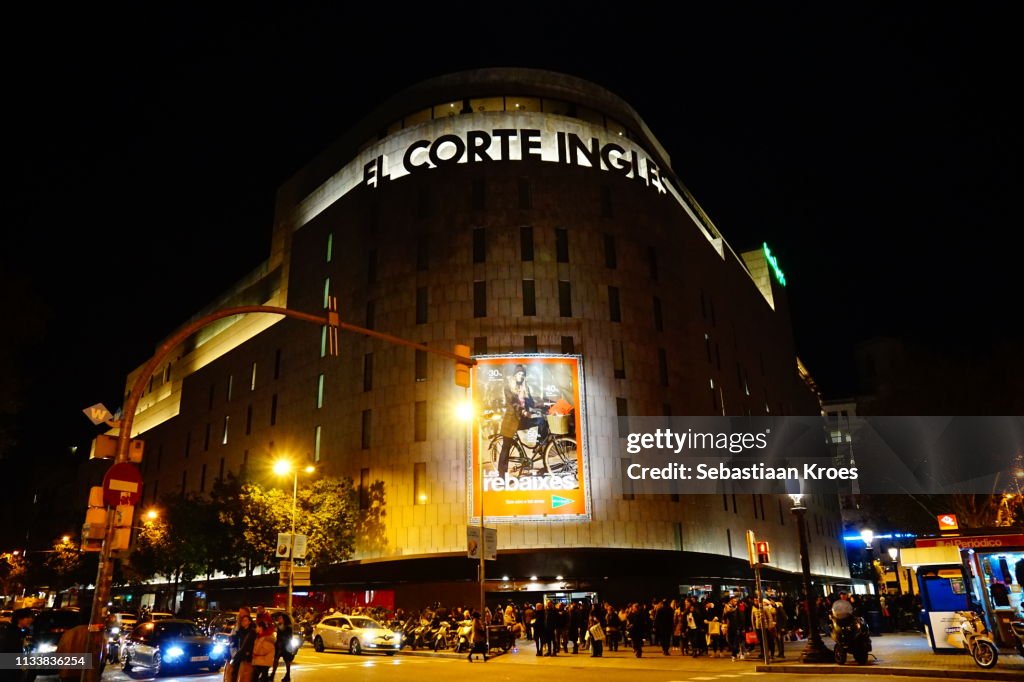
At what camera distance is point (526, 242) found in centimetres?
4206

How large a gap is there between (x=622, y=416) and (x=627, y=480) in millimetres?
3558

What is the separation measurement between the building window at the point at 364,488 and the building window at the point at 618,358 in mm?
15372

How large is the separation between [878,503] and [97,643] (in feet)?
148

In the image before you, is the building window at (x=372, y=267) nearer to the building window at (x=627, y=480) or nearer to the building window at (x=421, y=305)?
the building window at (x=421, y=305)

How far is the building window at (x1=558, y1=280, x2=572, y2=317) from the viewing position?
134 feet

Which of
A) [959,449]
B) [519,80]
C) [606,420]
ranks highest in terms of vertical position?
[519,80]

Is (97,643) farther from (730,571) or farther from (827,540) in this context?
(827,540)

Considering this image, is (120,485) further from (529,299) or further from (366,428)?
(366,428)

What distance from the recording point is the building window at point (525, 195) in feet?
141

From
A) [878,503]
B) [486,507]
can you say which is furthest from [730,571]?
[486,507]

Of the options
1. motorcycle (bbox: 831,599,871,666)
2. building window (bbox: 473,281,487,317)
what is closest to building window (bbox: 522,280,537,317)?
building window (bbox: 473,281,487,317)

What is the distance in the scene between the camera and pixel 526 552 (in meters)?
36.1

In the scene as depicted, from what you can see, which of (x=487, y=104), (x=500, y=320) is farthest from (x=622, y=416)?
(x=487, y=104)

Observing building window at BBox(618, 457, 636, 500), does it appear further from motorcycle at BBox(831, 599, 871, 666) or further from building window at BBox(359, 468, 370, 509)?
motorcycle at BBox(831, 599, 871, 666)
